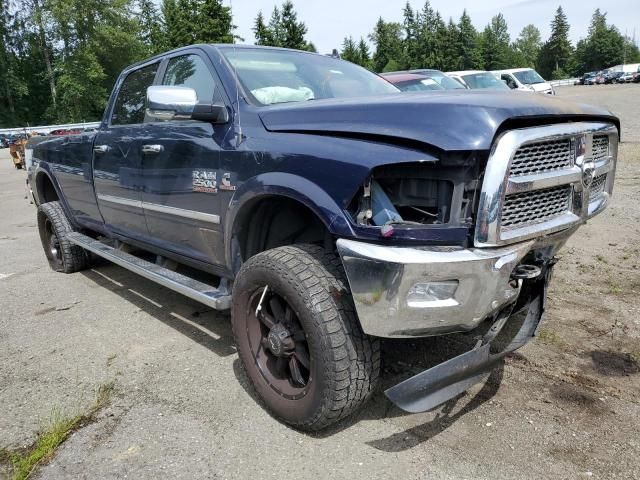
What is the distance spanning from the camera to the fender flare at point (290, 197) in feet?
7.62

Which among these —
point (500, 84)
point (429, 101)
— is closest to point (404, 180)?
point (429, 101)

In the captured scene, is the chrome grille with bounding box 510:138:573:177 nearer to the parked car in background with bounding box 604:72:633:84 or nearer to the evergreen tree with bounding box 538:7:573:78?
the parked car in background with bounding box 604:72:633:84

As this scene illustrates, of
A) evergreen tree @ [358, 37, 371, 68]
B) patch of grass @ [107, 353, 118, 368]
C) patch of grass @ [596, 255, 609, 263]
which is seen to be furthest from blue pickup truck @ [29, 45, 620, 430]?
evergreen tree @ [358, 37, 371, 68]

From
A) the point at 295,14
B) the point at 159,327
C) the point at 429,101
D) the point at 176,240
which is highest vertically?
the point at 295,14

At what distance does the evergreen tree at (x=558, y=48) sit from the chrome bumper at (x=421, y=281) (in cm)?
10945

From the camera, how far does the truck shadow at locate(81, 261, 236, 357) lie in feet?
12.5

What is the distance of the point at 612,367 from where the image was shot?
310 cm

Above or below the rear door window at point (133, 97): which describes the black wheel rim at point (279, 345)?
below

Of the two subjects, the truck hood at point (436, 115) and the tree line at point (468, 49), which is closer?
the truck hood at point (436, 115)

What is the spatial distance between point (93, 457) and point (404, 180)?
6.17ft

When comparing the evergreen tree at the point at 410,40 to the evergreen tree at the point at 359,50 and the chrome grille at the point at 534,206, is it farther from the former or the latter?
the chrome grille at the point at 534,206

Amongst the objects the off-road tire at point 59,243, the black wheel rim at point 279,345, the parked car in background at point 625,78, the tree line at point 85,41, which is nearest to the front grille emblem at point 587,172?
the black wheel rim at point 279,345

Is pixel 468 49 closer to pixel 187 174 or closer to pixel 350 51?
pixel 350 51

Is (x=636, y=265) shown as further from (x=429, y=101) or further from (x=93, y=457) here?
(x=93, y=457)
